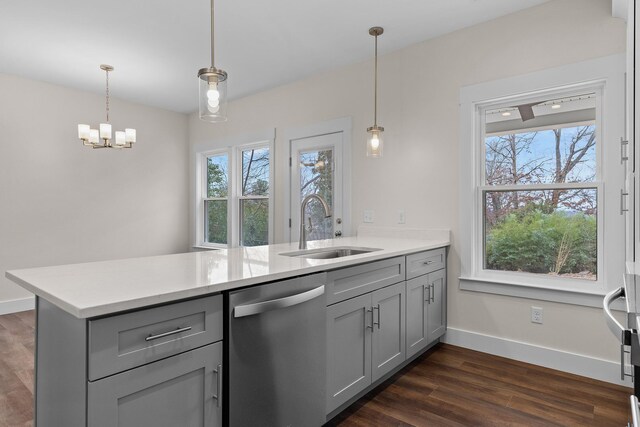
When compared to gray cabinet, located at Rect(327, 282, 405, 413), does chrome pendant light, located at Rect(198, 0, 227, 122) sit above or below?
above

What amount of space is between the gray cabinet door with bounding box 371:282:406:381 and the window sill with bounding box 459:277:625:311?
86 centimetres

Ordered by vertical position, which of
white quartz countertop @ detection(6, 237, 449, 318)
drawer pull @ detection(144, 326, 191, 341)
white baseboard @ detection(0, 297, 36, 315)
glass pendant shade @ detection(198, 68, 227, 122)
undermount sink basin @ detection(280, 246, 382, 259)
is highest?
glass pendant shade @ detection(198, 68, 227, 122)

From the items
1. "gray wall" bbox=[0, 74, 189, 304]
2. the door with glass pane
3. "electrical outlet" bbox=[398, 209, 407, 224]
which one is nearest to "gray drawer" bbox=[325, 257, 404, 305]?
"electrical outlet" bbox=[398, 209, 407, 224]

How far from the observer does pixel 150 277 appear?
1.40 meters

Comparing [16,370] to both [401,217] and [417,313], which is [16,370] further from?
[401,217]

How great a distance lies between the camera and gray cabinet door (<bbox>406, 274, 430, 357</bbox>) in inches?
99.4

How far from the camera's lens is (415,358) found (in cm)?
277

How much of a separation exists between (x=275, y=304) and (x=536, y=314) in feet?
7.14

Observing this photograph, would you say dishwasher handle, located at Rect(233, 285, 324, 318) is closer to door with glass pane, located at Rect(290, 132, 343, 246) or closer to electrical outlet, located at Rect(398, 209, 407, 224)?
electrical outlet, located at Rect(398, 209, 407, 224)

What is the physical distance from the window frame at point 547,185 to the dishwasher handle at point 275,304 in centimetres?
179

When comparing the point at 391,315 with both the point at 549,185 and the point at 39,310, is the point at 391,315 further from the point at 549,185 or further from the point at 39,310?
the point at 39,310

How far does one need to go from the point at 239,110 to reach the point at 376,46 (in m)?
2.28

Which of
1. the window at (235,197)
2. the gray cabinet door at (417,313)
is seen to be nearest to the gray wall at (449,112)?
the gray cabinet door at (417,313)

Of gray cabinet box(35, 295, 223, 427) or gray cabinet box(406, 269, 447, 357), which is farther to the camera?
gray cabinet box(406, 269, 447, 357)
